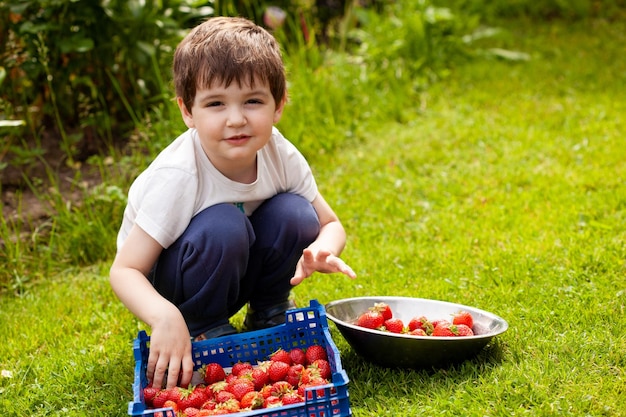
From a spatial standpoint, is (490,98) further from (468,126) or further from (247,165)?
(247,165)

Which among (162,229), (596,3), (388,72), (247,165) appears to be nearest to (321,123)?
(388,72)

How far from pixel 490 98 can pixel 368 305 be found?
108 inches

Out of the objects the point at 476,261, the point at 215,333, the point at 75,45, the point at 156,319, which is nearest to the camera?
the point at 156,319

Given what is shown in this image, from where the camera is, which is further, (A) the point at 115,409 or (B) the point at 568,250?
(B) the point at 568,250

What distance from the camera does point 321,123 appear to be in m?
4.55

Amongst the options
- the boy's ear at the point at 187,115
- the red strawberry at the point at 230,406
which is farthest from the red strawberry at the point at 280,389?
the boy's ear at the point at 187,115

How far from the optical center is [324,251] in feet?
7.33

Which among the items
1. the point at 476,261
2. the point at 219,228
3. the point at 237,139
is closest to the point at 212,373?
the point at 219,228

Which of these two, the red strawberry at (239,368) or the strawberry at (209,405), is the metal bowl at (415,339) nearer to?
the red strawberry at (239,368)

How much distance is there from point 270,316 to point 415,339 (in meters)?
0.66

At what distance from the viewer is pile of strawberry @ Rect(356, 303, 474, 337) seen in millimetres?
2305

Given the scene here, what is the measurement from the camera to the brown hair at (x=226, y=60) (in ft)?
7.45

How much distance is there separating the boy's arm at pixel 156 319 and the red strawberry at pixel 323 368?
1.11 ft

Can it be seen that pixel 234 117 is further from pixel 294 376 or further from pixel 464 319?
pixel 464 319
